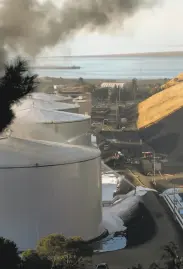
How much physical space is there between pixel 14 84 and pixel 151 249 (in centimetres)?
369

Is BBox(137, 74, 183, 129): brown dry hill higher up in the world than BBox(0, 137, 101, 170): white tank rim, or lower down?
lower down

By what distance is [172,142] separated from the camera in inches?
587

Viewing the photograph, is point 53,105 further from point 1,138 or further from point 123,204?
point 1,138

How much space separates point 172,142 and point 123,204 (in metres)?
6.84

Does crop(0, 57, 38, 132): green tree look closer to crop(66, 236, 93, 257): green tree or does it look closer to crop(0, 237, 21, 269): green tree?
crop(0, 237, 21, 269): green tree

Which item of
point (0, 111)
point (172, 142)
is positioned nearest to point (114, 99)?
point (172, 142)

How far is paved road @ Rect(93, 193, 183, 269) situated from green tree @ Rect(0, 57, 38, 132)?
9.89ft

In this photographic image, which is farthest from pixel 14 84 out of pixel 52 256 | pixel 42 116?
pixel 42 116

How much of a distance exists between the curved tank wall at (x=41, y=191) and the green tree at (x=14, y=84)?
280 cm

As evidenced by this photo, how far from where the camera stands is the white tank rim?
19.8 ft

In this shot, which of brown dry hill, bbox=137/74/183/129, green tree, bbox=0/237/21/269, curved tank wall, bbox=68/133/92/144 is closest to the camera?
green tree, bbox=0/237/21/269

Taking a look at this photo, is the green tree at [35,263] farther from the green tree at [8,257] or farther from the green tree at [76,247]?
the green tree at [76,247]

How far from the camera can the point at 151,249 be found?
20.9 feet

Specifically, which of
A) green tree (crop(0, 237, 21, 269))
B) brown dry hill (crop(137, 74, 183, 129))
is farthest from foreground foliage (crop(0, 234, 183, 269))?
brown dry hill (crop(137, 74, 183, 129))
